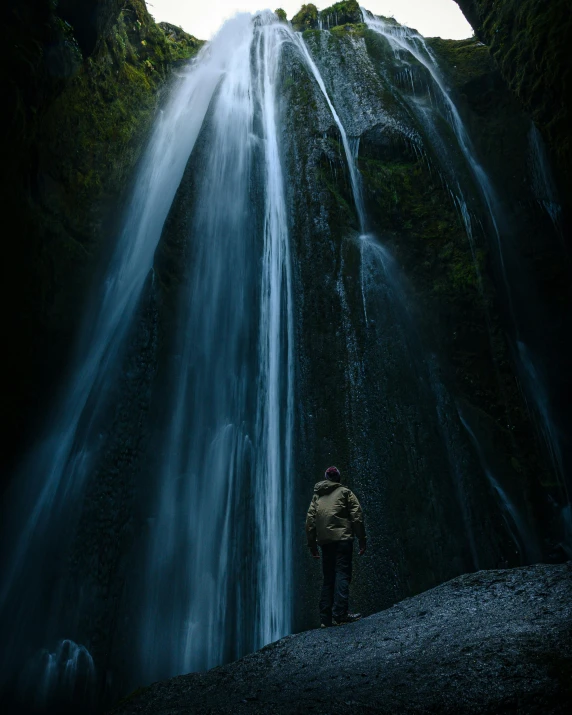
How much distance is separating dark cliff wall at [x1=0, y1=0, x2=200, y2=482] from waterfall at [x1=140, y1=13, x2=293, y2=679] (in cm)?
214

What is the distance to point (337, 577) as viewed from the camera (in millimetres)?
5258

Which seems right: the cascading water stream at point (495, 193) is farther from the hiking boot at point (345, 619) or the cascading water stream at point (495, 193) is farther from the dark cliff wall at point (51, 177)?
the dark cliff wall at point (51, 177)

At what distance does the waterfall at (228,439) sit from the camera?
6.86 metres

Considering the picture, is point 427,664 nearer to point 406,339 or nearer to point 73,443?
point 406,339

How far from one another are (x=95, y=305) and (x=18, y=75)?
4013 millimetres

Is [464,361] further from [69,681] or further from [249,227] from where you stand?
[69,681]

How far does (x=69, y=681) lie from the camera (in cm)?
623

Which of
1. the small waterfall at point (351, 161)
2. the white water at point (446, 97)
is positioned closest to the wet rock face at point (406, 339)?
the small waterfall at point (351, 161)

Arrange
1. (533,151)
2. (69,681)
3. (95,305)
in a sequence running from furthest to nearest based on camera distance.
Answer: (533,151) → (95,305) → (69,681)

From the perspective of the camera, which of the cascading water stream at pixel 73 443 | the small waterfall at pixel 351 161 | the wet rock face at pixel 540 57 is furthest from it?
the small waterfall at pixel 351 161

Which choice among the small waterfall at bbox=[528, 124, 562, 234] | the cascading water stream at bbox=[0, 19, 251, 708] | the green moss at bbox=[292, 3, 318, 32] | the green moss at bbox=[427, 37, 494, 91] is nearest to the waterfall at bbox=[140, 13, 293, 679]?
the cascading water stream at bbox=[0, 19, 251, 708]

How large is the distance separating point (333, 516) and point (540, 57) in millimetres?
8404

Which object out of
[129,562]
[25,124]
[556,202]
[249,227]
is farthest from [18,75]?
[556,202]

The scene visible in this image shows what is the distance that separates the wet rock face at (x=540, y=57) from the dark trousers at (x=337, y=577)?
7.55 meters
